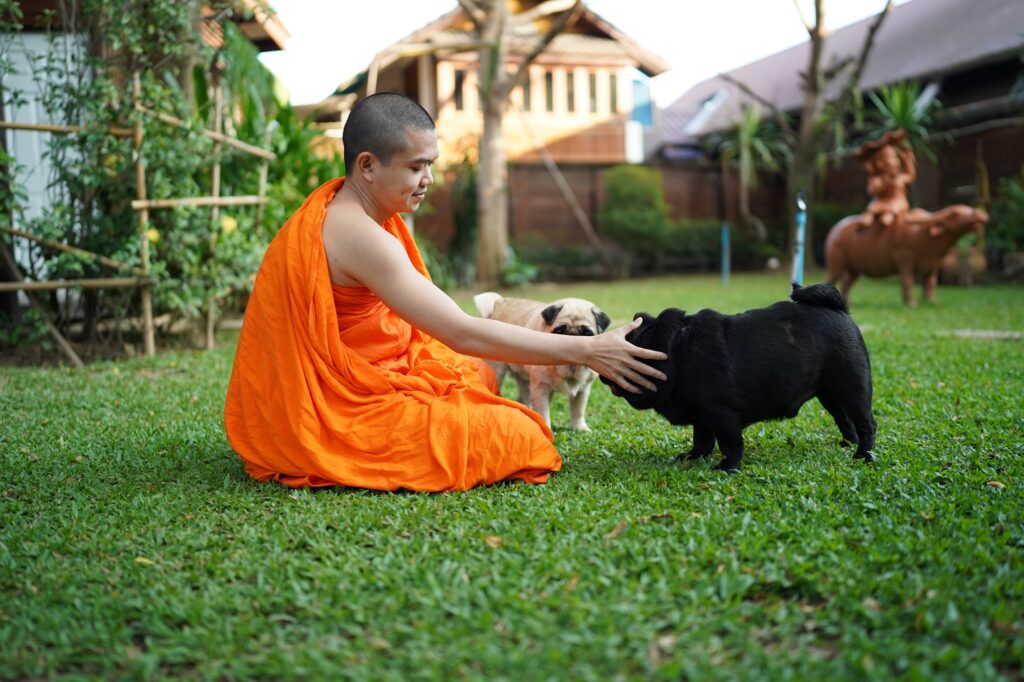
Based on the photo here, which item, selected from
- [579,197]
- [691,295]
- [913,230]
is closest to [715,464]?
[913,230]

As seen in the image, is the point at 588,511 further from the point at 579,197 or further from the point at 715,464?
the point at 579,197

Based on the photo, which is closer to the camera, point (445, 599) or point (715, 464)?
point (445, 599)

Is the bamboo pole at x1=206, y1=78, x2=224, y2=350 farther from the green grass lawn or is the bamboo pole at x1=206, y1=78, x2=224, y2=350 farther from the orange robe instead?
the orange robe

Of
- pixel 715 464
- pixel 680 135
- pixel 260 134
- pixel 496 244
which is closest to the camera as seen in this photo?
pixel 715 464

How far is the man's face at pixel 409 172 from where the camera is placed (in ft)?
10.6

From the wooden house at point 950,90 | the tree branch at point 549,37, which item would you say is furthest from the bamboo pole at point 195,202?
the wooden house at point 950,90

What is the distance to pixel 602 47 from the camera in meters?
22.5

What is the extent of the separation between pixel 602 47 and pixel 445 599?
22264mm

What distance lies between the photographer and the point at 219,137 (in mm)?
7266

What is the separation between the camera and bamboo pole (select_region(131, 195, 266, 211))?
21.4 feet

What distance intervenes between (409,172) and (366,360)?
2.82ft

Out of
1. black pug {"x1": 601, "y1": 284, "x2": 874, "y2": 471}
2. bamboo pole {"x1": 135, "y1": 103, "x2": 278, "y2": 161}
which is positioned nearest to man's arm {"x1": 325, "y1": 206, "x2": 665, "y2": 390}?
black pug {"x1": 601, "y1": 284, "x2": 874, "y2": 471}

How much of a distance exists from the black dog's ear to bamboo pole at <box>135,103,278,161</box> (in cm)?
419

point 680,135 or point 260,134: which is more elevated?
point 680,135
